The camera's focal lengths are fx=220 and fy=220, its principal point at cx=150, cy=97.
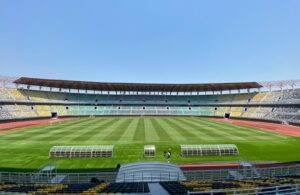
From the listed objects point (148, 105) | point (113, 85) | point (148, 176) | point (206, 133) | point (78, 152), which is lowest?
point (206, 133)

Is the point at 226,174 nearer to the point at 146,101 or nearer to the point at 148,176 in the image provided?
the point at 148,176

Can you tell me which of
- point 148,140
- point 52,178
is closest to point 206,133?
point 148,140

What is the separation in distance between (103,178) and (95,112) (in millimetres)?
69357

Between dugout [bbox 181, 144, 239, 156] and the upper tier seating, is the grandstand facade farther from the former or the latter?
dugout [bbox 181, 144, 239, 156]

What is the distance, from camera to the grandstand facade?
6750cm

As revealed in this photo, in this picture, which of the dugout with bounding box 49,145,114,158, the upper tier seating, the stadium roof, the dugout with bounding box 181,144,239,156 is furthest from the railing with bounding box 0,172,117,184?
the stadium roof

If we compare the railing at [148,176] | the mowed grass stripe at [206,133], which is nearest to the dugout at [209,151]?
the railing at [148,176]

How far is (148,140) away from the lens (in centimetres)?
3409

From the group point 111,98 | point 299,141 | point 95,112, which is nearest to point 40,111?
point 95,112

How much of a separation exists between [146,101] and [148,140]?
6280cm

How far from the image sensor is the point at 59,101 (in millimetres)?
85562

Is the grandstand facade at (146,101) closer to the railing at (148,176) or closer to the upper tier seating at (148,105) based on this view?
the upper tier seating at (148,105)

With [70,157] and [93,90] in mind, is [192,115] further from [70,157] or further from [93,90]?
[70,157]

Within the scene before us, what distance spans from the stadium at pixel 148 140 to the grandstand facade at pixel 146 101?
0.40m
